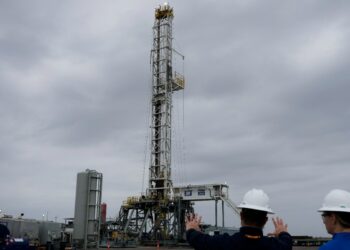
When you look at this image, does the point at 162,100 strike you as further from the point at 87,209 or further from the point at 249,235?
the point at 249,235

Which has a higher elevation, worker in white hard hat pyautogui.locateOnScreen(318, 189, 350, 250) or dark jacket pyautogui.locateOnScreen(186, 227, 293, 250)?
worker in white hard hat pyautogui.locateOnScreen(318, 189, 350, 250)

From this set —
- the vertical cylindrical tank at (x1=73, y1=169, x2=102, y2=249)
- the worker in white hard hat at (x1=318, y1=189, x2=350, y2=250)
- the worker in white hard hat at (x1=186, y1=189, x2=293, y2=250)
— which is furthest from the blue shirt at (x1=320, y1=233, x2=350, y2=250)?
the vertical cylindrical tank at (x1=73, y1=169, x2=102, y2=249)

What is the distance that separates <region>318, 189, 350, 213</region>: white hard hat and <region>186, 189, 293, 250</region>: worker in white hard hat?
1.58 ft

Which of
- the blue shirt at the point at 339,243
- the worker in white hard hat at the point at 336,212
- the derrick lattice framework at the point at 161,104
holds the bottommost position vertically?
the blue shirt at the point at 339,243

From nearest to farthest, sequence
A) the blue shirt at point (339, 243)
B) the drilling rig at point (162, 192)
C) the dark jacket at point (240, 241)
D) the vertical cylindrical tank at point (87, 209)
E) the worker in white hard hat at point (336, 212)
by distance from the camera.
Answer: the blue shirt at point (339, 243) → the worker in white hard hat at point (336, 212) → the dark jacket at point (240, 241) → the vertical cylindrical tank at point (87, 209) → the drilling rig at point (162, 192)

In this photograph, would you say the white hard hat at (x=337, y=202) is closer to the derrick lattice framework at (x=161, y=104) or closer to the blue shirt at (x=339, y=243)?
the blue shirt at (x=339, y=243)

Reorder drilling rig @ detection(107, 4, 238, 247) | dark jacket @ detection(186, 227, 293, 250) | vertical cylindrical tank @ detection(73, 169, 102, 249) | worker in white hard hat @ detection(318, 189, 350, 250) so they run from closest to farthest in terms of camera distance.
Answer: worker in white hard hat @ detection(318, 189, 350, 250) < dark jacket @ detection(186, 227, 293, 250) < vertical cylindrical tank @ detection(73, 169, 102, 249) < drilling rig @ detection(107, 4, 238, 247)

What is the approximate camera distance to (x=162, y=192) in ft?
192

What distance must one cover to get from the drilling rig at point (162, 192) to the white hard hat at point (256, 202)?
1961 inches

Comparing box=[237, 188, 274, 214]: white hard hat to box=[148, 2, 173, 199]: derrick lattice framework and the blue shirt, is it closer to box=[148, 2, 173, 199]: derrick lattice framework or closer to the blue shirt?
the blue shirt

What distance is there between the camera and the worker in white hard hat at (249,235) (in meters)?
3.79

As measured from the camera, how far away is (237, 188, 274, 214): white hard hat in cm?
397

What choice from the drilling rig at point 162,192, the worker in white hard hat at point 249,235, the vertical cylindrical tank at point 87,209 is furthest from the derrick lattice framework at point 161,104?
the worker in white hard hat at point 249,235

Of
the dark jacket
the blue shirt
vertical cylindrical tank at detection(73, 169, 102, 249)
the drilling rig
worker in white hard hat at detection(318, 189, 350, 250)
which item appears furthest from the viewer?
the drilling rig
